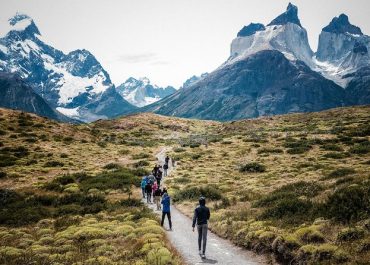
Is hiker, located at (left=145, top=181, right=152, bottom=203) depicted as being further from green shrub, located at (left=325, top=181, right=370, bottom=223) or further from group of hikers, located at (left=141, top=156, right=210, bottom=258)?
green shrub, located at (left=325, top=181, right=370, bottom=223)

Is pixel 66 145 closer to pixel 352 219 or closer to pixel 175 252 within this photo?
pixel 175 252

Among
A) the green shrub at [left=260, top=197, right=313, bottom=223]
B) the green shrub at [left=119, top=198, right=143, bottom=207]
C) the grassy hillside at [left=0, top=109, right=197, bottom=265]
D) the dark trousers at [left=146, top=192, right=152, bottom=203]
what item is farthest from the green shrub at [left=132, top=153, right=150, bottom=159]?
the green shrub at [left=260, top=197, right=313, bottom=223]

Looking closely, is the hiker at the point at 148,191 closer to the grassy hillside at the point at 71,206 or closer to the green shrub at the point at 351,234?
the grassy hillside at the point at 71,206

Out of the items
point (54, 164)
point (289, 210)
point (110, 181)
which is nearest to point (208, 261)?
point (289, 210)

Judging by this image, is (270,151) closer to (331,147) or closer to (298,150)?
(298,150)

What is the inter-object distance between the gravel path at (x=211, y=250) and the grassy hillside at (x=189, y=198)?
78 centimetres

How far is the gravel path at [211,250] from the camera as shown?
1795 cm

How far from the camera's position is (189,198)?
113ft

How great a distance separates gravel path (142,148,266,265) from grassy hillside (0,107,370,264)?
776 mm

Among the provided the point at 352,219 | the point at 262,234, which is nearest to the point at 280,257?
the point at 262,234

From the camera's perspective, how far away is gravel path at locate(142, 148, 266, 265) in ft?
58.9

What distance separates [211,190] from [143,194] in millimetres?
7645

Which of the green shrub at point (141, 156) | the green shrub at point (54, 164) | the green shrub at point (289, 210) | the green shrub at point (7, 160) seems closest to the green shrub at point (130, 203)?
the green shrub at point (289, 210)

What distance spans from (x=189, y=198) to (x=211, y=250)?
→ 48.2 ft
